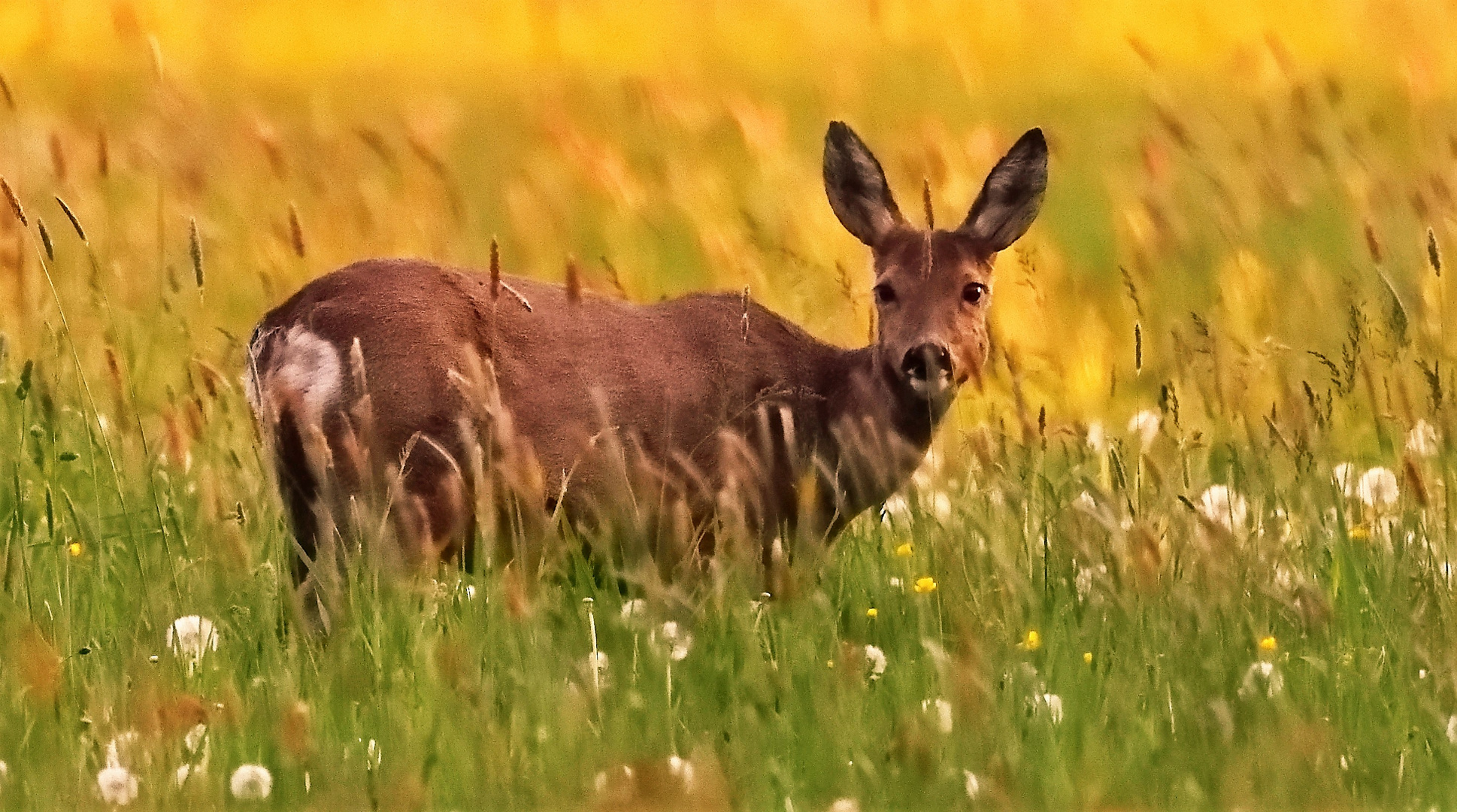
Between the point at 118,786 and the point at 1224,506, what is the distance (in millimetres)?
2702

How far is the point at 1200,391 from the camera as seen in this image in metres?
5.77

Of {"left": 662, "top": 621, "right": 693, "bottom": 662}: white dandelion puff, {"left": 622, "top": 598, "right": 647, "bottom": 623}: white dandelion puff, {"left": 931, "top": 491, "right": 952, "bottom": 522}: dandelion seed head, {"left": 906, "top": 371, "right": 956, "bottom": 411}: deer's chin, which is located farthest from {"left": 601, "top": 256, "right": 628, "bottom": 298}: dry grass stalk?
{"left": 662, "top": 621, "right": 693, "bottom": 662}: white dandelion puff

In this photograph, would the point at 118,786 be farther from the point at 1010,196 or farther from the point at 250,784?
the point at 1010,196

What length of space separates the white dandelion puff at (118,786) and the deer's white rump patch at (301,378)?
161 cm

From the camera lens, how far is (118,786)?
338 cm

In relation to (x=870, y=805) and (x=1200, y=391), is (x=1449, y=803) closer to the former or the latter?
(x=870, y=805)

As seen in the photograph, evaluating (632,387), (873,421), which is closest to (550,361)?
(632,387)

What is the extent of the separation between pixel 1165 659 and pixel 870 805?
2.72 feet

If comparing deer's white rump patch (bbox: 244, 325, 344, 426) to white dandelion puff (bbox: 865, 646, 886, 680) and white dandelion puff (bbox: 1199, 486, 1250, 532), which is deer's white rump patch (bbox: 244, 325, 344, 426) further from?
white dandelion puff (bbox: 1199, 486, 1250, 532)

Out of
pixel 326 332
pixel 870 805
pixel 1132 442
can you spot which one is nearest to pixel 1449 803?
pixel 870 805

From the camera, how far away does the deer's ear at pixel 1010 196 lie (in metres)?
5.77

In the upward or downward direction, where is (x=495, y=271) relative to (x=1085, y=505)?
upward

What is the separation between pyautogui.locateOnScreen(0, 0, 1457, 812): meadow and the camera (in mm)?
3568

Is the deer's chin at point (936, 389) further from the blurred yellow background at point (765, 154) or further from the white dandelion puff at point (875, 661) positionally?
the white dandelion puff at point (875, 661)
